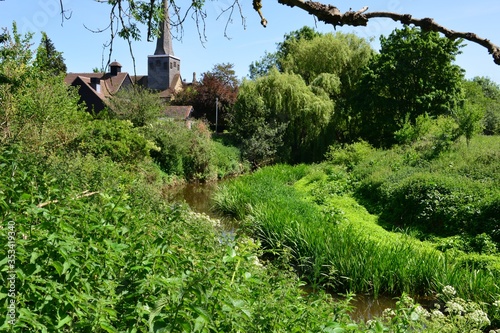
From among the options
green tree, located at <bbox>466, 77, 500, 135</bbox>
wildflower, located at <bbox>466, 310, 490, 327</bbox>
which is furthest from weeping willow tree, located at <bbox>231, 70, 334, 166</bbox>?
wildflower, located at <bbox>466, 310, 490, 327</bbox>

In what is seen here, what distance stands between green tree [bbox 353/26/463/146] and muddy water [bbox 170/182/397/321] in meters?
9.79

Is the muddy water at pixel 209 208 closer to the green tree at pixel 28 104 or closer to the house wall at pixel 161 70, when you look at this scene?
the green tree at pixel 28 104

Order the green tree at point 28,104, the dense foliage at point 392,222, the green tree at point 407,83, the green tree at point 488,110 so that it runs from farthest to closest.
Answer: the green tree at point 488,110 → the green tree at point 407,83 → the green tree at point 28,104 → the dense foliage at point 392,222

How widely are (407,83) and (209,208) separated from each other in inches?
564

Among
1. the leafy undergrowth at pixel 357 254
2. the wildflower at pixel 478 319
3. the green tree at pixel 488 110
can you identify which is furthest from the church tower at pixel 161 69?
the wildflower at pixel 478 319

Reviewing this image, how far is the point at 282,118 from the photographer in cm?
2669

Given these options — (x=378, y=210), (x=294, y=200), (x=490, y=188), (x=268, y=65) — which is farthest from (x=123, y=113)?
(x=268, y=65)

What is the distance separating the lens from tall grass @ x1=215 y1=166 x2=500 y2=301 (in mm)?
7125

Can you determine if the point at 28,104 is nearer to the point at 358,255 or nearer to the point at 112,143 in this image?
the point at 112,143

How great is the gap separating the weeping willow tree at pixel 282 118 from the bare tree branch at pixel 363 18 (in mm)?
22881

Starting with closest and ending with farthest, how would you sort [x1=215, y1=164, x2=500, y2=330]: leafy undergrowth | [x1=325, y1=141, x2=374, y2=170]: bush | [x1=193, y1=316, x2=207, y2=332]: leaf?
[x1=193, y1=316, x2=207, y2=332]: leaf < [x1=215, y1=164, x2=500, y2=330]: leafy undergrowth < [x1=325, y1=141, x2=374, y2=170]: bush

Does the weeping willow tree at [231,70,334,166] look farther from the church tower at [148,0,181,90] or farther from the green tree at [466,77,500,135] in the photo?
the church tower at [148,0,181,90]

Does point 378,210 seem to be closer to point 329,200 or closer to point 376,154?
point 329,200

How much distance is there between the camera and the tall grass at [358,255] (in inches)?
281
